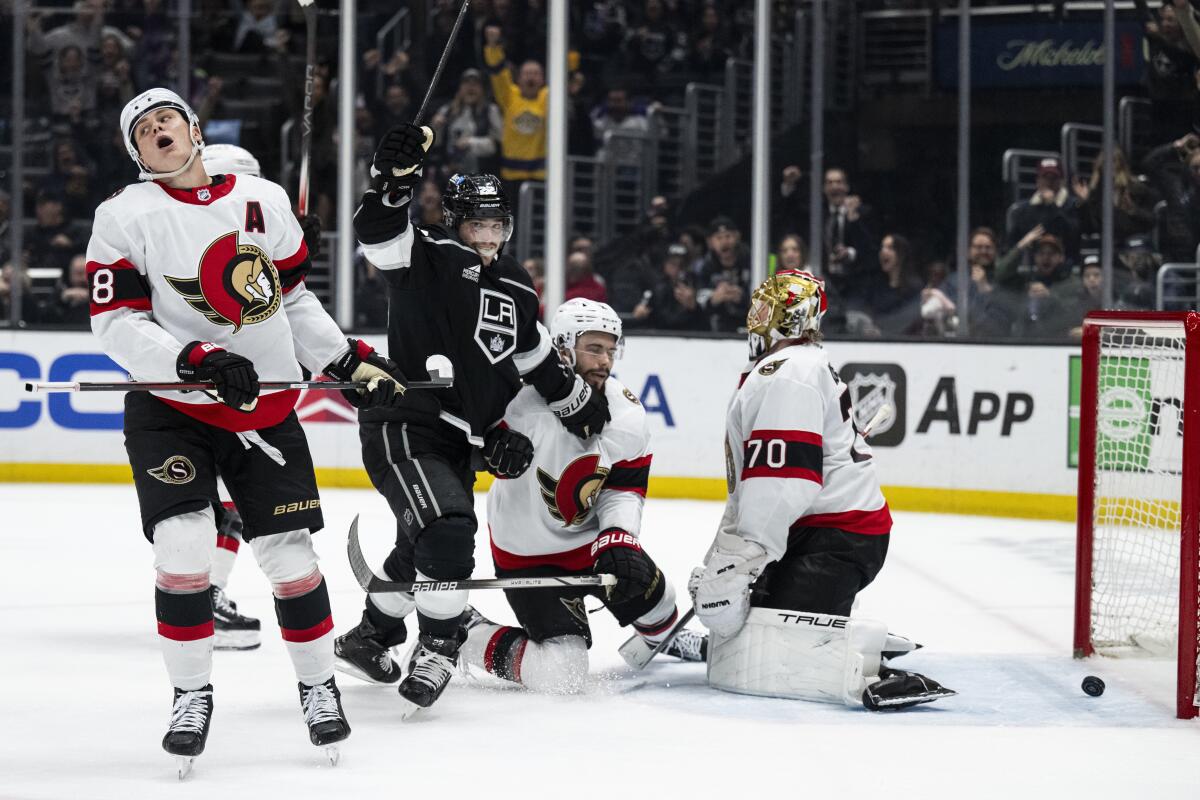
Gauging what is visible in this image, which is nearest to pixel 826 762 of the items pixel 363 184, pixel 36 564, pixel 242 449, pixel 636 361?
pixel 242 449

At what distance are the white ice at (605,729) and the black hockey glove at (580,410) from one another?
576mm

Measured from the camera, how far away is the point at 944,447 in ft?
22.5

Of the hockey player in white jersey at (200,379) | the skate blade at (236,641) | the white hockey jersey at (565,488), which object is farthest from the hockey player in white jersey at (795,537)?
the skate blade at (236,641)

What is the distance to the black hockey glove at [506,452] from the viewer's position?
344 cm

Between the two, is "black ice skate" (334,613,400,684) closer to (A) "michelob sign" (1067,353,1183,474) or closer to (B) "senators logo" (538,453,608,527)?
(B) "senators logo" (538,453,608,527)

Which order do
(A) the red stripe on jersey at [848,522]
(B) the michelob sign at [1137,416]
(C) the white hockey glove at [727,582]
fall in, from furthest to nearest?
1. (B) the michelob sign at [1137,416]
2. (A) the red stripe on jersey at [848,522]
3. (C) the white hockey glove at [727,582]

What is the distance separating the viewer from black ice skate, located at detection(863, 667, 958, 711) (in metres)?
3.34

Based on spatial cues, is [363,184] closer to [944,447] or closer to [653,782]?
[944,447]

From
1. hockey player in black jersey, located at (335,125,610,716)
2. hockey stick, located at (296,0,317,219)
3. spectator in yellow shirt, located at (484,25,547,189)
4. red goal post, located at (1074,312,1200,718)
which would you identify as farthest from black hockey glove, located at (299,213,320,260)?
spectator in yellow shirt, located at (484,25,547,189)

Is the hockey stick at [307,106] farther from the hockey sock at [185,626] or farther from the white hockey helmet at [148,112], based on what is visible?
the hockey sock at [185,626]

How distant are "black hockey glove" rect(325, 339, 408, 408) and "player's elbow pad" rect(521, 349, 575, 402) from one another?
1.67 feet

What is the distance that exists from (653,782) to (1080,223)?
215 inches

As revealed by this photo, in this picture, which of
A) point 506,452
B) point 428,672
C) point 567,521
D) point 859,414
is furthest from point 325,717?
point 859,414

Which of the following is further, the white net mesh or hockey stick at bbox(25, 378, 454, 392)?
the white net mesh
